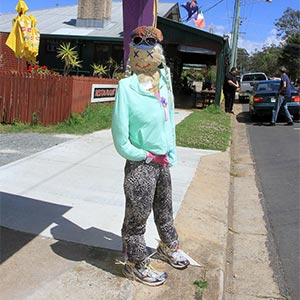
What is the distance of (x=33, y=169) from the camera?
6.20 metres

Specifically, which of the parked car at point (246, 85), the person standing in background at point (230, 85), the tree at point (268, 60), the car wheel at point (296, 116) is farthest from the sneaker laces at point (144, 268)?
the tree at point (268, 60)

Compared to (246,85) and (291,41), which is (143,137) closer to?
(246,85)

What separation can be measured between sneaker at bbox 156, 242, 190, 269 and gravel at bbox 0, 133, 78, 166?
373 centimetres

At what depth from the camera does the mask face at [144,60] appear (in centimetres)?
303

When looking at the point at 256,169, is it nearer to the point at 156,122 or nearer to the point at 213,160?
the point at 213,160

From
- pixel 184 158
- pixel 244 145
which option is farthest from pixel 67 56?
pixel 184 158

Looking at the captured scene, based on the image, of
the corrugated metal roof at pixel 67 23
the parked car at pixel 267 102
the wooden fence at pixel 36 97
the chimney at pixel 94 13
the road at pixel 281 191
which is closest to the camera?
the road at pixel 281 191

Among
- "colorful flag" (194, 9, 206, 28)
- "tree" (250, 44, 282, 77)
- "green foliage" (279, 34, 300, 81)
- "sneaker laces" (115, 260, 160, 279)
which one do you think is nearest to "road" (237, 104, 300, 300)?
"sneaker laces" (115, 260, 160, 279)

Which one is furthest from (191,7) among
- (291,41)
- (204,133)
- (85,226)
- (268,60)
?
(268,60)

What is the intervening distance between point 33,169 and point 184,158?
2990 millimetres

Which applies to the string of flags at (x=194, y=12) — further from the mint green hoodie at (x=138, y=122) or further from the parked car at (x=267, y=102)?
the mint green hoodie at (x=138, y=122)

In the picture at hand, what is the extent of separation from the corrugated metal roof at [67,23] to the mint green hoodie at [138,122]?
1715cm

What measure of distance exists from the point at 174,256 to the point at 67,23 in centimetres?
2146

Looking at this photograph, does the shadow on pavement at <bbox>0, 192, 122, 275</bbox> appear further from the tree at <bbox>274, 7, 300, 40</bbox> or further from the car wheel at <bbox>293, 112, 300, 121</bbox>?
the tree at <bbox>274, 7, 300, 40</bbox>
